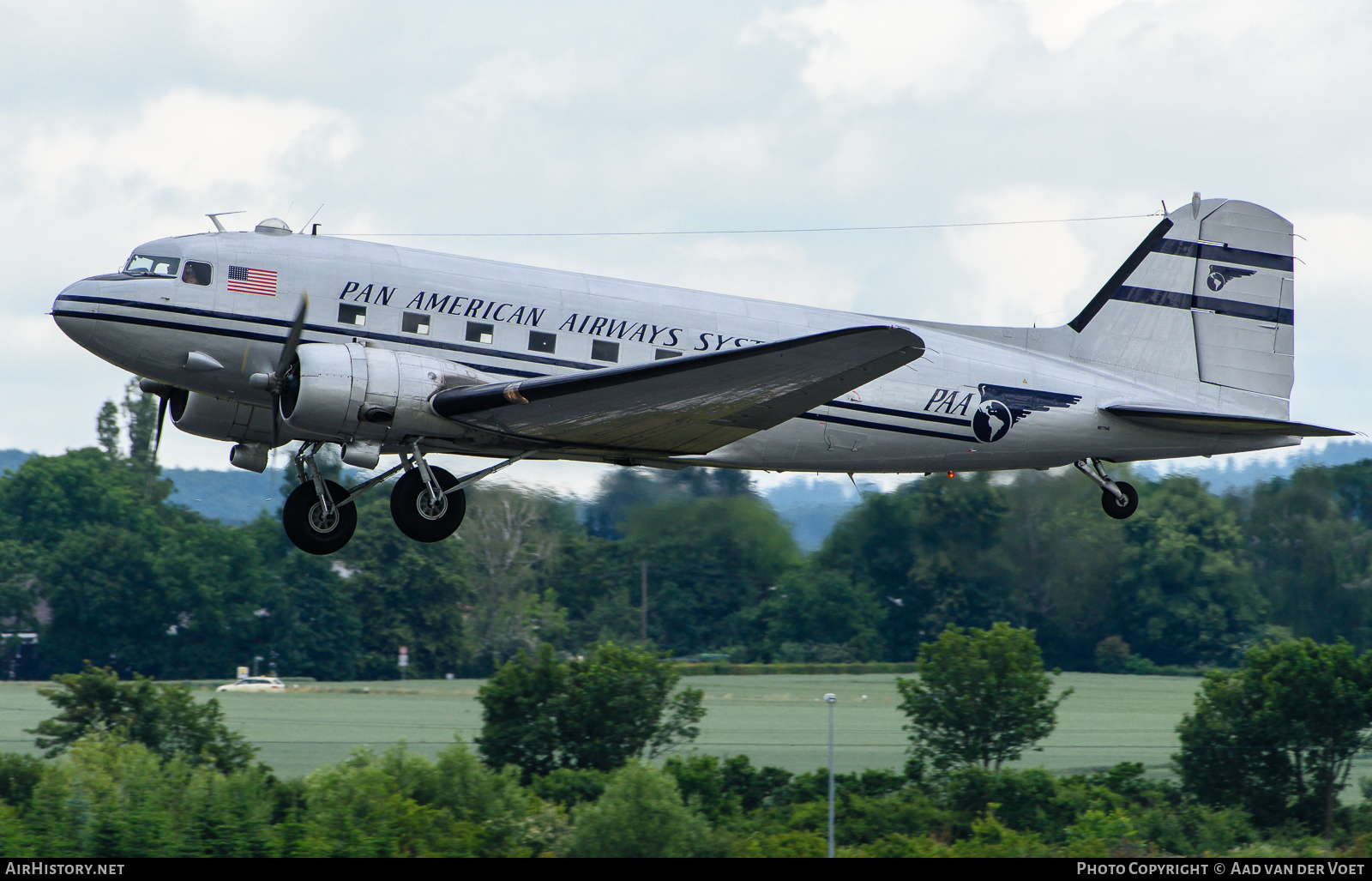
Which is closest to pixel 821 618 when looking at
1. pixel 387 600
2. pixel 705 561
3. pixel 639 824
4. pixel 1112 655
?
pixel 705 561

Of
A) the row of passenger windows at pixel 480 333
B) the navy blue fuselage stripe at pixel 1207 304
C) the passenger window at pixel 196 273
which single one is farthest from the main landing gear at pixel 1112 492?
the passenger window at pixel 196 273

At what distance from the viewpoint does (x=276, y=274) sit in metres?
14.1

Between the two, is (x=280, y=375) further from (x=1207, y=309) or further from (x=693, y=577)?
(x=693, y=577)

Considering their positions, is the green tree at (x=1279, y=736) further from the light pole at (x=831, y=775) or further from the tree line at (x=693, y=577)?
the light pole at (x=831, y=775)

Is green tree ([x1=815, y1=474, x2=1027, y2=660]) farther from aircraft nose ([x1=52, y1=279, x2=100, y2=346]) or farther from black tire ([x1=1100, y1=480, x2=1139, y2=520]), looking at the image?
aircraft nose ([x1=52, y1=279, x2=100, y2=346])

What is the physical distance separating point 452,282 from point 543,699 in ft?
145

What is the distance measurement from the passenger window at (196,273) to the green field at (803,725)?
1760 inches

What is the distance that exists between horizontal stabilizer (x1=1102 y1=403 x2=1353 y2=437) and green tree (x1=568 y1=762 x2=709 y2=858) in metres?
32.2

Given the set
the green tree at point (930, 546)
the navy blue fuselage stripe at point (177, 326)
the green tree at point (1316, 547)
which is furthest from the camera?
the green tree at point (1316, 547)

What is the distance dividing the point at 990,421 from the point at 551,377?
18.0 feet

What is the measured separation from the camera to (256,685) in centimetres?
6675

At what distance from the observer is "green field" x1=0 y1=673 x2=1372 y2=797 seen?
182 feet

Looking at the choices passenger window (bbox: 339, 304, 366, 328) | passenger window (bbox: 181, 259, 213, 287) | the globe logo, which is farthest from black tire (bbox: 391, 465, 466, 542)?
the globe logo

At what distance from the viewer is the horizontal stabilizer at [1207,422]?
16.2m
